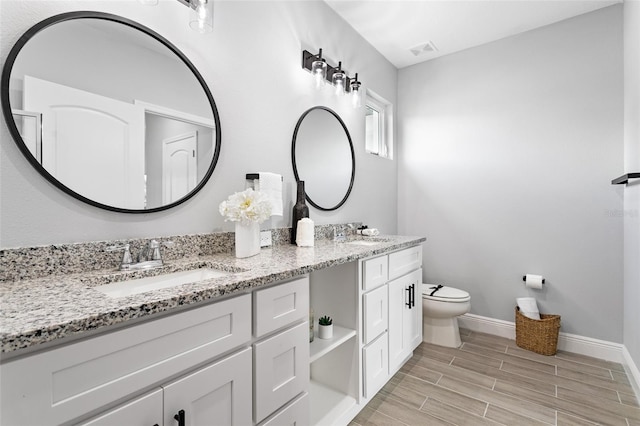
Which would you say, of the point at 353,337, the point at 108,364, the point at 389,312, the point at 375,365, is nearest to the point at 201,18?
the point at 108,364

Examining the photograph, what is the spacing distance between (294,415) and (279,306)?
0.45 m

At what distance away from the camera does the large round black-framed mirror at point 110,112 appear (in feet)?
3.39

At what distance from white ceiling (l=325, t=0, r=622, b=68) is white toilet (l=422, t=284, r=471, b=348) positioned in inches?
89.7

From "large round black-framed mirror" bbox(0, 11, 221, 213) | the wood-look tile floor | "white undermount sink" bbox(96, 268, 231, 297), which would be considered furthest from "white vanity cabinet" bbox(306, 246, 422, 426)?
"large round black-framed mirror" bbox(0, 11, 221, 213)

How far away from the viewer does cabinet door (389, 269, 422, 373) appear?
1.99 metres

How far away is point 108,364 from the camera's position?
70 centimetres

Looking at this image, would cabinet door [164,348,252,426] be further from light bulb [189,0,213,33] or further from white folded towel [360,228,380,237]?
white folded towel [360,228,380,237]

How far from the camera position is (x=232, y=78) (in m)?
1.68

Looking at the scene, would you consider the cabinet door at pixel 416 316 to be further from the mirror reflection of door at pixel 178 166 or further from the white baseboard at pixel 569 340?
the mirror reflection of door at pixel 178 166

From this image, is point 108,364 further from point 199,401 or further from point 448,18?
point 448,18

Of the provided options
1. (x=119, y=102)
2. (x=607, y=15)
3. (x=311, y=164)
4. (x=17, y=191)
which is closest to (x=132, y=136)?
(x=119, y=102)

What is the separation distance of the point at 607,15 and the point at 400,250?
2475 mm

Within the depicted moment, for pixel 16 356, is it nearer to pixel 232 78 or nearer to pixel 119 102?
pixel 119 102

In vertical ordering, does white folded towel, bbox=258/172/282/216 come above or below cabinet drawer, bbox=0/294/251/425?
above
